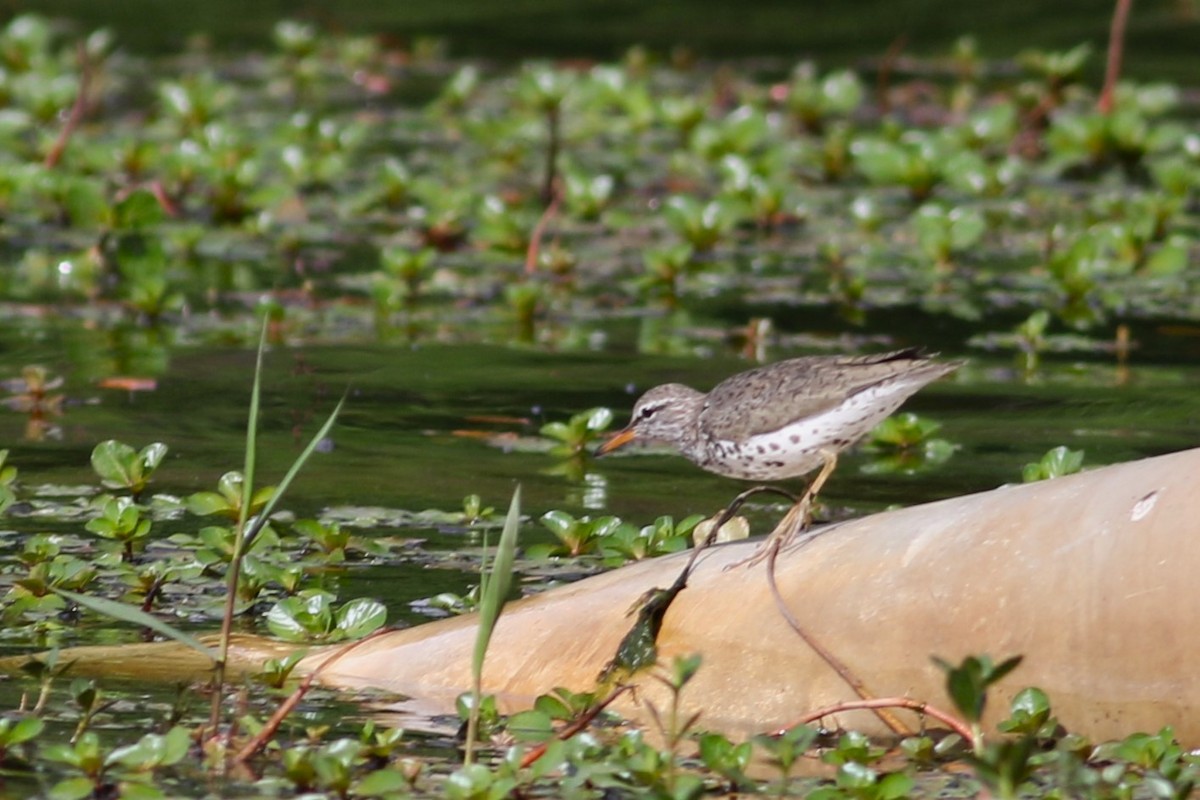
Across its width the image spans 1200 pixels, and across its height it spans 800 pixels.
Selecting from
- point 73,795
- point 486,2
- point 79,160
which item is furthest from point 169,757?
point 486,2

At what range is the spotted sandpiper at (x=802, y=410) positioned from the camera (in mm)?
4844

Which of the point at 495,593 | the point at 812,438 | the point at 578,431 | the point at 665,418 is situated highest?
the point at 495,593

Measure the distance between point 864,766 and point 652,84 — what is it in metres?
10.2

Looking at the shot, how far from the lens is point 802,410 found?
16.1 ft

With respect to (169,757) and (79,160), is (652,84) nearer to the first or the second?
(79,160)

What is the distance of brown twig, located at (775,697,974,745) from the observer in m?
3.74

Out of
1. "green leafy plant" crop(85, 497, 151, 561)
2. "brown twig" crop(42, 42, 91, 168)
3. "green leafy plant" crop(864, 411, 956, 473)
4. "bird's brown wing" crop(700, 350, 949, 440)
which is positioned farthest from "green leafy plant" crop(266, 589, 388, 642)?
"brown twig" crop(42, 42, 91, 168)

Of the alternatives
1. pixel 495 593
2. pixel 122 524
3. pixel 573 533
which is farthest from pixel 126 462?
pixel 495 593

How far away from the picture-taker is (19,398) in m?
6.68

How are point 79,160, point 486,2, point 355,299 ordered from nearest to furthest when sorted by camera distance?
point 355,299 < point 79,160 < point 486,2

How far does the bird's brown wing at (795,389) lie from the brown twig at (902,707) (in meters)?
1.12

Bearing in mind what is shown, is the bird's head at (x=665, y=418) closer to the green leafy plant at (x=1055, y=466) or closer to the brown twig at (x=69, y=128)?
the green leafy plant at (x=1055, y=466)

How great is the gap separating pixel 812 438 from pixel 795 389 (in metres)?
0.15

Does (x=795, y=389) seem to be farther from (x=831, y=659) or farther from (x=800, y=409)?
(x=831, y=659)
